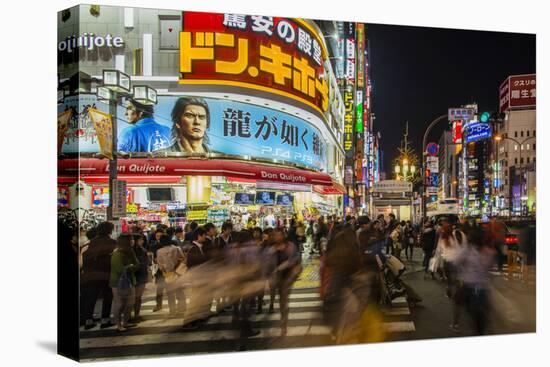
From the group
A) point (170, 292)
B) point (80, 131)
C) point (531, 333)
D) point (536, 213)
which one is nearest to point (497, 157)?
point (536, 213)

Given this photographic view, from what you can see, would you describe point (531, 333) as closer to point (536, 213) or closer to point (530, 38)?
point (536, 213)

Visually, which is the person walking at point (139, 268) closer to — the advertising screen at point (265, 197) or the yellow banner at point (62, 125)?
the yellow banner at point (62, 125)

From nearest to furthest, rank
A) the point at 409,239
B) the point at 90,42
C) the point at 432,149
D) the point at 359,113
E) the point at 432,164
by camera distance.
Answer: the point at 90,42, the point at 409,239, the point at 359,113, the point at 432,149, the point at 432,164

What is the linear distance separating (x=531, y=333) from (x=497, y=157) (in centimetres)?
Result: 357

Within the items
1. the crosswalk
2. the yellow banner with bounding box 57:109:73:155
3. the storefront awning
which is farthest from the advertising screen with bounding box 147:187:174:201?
the yellow banner with bounding box 57:109:73:155

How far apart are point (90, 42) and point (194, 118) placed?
1.98 meters

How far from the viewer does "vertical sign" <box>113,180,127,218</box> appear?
40.0 ft

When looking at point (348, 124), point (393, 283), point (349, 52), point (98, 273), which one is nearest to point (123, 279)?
point (98, 273)

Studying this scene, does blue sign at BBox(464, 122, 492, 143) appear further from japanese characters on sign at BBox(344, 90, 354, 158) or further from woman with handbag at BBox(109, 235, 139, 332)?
woman with handbag at BBox(109, 235, 139, 332)

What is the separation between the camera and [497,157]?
16531mm

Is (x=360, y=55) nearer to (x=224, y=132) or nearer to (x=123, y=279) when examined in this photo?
(x=224, y=132)

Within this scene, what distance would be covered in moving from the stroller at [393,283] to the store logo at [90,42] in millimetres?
5806

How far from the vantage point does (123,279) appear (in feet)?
40.4

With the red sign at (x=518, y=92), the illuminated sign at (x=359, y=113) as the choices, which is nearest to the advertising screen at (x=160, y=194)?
the illuminated sign at (x=359, y=113)
